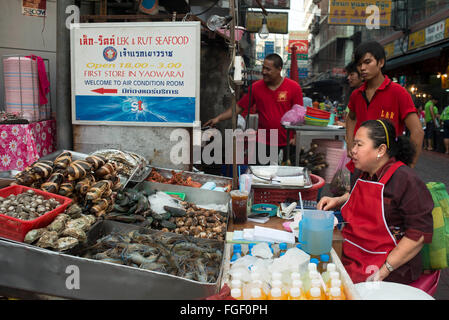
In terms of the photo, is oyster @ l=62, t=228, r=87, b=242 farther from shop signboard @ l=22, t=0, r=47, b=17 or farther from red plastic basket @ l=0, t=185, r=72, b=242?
shop signboard @ l=22, t=0, r=47, b=17

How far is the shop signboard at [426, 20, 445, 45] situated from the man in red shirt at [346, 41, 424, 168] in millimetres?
11440

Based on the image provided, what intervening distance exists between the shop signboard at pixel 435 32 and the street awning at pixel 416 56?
390 mm

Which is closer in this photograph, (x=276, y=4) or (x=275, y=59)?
(x=275, y=59)

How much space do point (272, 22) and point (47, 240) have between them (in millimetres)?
13114

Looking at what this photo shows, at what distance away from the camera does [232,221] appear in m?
3.02

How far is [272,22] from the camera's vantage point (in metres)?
13.8

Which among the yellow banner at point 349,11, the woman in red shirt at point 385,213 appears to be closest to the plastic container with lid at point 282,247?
the woman in red shirt at point 385,213

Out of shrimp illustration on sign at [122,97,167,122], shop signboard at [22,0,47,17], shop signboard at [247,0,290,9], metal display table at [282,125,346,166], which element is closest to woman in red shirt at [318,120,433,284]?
shrimp illustration on sign at [122,97,167,122]

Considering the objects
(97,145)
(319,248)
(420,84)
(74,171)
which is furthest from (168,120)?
(420,84)

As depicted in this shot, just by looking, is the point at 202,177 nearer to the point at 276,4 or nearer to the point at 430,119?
the point at 276,4

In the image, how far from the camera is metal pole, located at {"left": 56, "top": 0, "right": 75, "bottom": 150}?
4.36 metres

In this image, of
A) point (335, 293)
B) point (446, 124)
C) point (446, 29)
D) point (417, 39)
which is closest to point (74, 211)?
point (335, 293)

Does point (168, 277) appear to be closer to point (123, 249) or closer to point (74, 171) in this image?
point (123, 249)
